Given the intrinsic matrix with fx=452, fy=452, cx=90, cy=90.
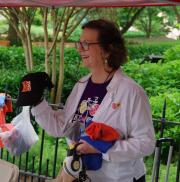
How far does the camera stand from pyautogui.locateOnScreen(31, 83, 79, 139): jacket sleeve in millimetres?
2902

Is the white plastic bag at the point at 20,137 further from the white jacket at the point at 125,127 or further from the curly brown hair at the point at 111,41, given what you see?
the curly brown hair at the point at 111,41

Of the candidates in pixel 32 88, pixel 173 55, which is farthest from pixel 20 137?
pixel 173 55

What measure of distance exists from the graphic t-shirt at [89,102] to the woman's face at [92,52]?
14 centimetres

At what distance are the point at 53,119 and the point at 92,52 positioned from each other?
562mm

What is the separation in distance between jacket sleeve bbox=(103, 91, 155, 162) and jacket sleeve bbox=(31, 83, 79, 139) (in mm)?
402

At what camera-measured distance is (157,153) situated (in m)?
3.19

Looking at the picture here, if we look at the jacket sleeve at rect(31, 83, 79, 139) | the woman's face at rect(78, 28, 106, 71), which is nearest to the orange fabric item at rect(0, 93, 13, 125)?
the jacket sleeve at rect(31, 83, 79, 139)

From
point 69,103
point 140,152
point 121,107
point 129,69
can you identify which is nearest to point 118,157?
→ point 140,152

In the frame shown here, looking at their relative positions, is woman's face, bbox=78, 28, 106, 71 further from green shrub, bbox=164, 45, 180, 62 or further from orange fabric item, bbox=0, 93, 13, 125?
green shrub, bbox=164, 45, 180, 62

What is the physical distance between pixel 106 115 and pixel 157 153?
2.43 ft

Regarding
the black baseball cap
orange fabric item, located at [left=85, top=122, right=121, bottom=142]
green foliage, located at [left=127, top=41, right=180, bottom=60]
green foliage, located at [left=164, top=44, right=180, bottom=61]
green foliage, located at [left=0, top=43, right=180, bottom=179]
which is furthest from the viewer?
green foliage, located at [left=127, top=41, right=180, bottom=60]

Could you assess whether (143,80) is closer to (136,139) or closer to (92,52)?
(92,52)

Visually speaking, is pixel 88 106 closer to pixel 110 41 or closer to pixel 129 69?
pixel 110 41

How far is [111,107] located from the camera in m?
2.62
